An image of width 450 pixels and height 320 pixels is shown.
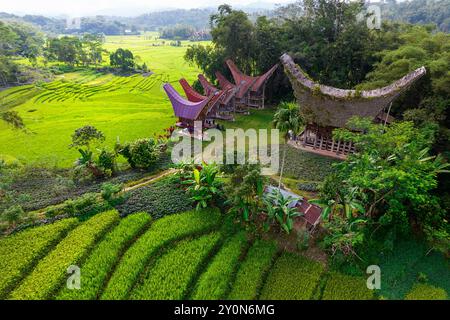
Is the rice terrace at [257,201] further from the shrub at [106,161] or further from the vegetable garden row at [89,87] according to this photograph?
the vegetable garden row at [89,87]

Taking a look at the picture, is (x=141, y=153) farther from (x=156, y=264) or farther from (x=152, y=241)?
(x=156, y=264)

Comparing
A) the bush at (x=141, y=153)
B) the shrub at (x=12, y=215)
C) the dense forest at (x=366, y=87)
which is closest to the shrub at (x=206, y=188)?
the bush at (x=141, y=153)

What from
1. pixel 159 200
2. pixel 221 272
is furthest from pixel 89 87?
pixel 221 272

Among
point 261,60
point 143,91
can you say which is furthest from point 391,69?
point 143,91

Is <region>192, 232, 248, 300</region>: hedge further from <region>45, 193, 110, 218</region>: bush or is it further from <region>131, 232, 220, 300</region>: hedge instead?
<region>45, 193, 110, 218</region>: bush

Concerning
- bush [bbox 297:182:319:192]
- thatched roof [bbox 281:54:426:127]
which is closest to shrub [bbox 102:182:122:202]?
bush [bbox 297:182:319:192]

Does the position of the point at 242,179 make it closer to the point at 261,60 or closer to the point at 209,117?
the point at 209,117
